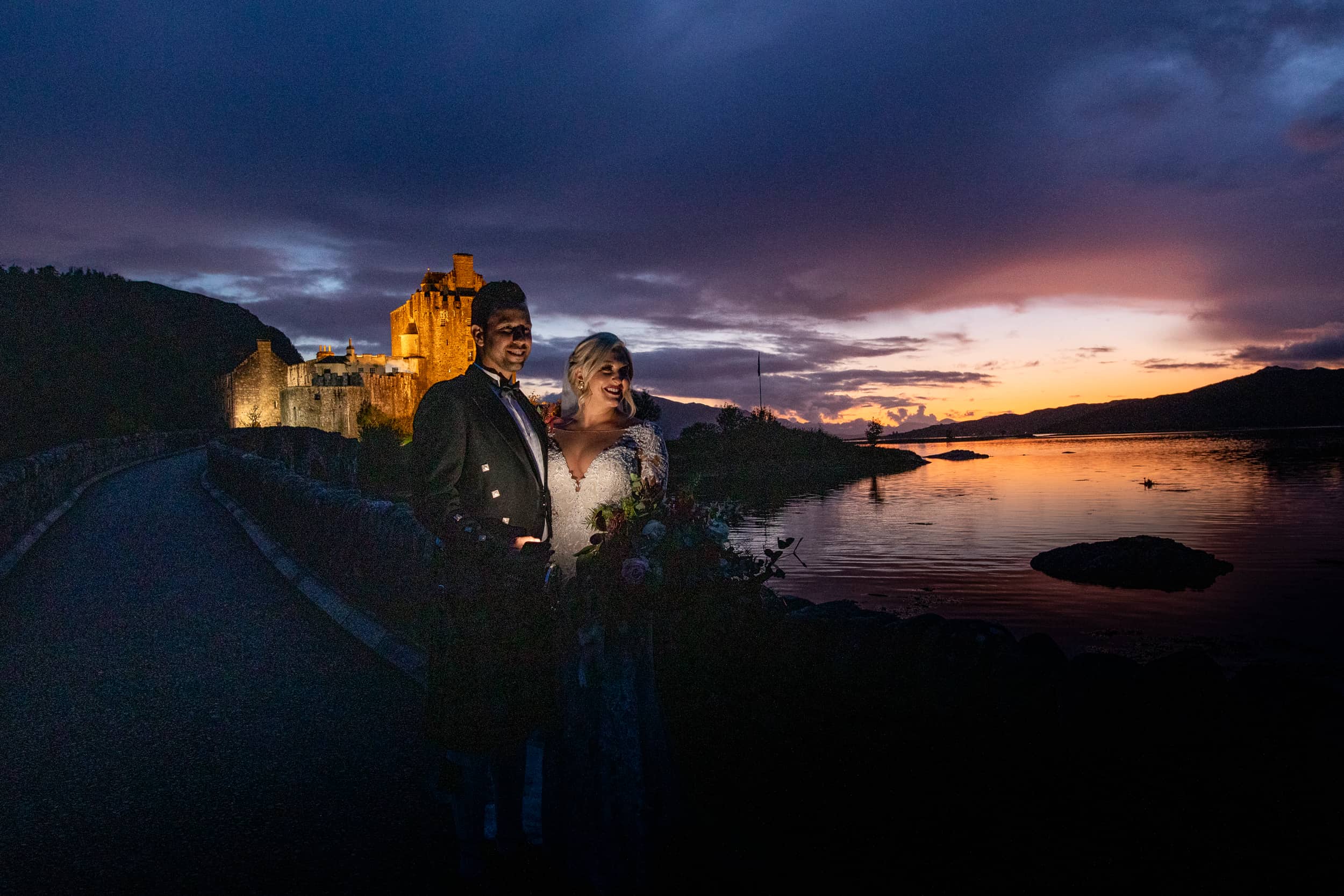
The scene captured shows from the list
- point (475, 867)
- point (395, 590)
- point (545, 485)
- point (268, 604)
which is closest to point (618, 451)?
point (545, 485)

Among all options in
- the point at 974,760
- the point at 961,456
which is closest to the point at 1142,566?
the point at 974,760

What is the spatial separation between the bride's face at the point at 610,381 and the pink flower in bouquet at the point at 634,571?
2.72 ft

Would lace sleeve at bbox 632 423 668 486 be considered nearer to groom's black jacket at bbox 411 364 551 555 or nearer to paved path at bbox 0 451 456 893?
groom's black jacket at bbox 411 364 551 555

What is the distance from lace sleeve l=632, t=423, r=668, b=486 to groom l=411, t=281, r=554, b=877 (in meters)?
0.47

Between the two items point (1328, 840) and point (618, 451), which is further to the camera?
point (1328, 840)

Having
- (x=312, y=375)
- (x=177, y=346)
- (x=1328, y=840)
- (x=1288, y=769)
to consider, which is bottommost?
(x=1328, y=840)

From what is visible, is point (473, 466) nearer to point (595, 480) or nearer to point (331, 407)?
point (595, 480)

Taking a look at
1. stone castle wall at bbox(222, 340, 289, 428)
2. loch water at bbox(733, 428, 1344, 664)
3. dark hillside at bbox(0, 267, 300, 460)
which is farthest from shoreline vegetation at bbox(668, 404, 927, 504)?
dark hillside at bbox(0, 267, 300, 460)

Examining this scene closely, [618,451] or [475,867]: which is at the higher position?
[618,451]

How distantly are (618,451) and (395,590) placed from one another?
14.9 feet

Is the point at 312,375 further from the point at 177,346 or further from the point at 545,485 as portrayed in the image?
the point at 545,485

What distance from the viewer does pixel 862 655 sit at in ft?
17.7

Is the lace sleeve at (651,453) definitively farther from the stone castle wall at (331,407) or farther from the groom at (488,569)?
the stone castle wall at (331,407)

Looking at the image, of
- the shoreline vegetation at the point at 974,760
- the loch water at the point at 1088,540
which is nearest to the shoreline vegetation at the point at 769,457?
the loch water at the point at 1088,540
